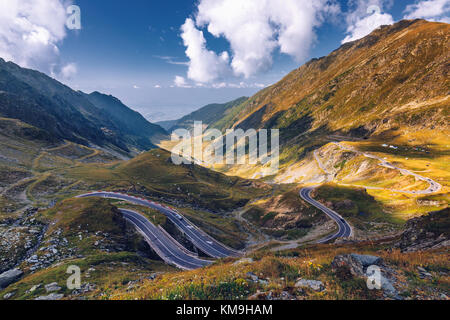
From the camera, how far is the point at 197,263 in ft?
168

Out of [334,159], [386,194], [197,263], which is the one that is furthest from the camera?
[334,159]

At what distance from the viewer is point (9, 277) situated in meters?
30.7

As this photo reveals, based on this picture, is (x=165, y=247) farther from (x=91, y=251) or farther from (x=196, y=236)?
(x=91, y=251)

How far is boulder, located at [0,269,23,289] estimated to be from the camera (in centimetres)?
2975

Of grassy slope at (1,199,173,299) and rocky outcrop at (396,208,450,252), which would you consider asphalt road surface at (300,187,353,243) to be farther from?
grassy slope at (1,199,173,299)

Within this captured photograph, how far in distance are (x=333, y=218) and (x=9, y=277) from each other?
81.9 meters

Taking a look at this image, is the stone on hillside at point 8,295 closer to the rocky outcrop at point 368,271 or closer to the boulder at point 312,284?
the boulder at point 312,284

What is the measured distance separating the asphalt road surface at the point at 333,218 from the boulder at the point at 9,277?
68.4 metres

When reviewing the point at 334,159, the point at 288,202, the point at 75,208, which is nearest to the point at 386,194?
the point at 288,202

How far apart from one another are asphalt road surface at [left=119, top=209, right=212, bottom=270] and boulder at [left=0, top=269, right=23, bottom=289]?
87.0 ft

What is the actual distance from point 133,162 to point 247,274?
153m

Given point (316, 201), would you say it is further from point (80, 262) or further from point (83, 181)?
point (83, 181)

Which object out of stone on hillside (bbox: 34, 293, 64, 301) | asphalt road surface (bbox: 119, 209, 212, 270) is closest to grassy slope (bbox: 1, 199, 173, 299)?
stone on hillside (bbox: 34, 293, 64, 301)

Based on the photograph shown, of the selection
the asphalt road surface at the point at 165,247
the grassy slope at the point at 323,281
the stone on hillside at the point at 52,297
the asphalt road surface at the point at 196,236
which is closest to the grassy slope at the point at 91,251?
the stone on hillside at the point at 52,297
